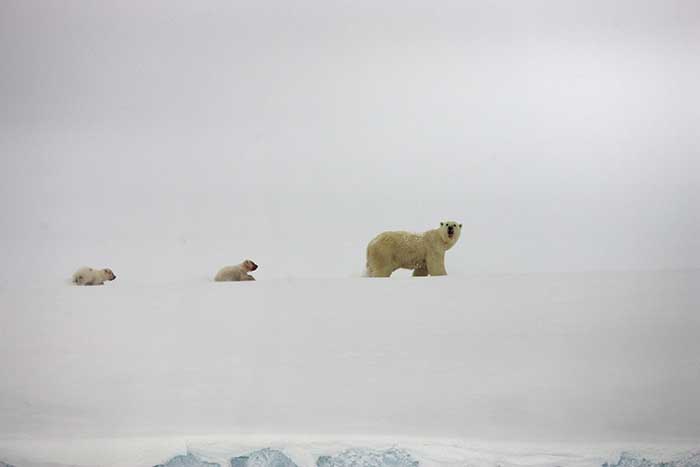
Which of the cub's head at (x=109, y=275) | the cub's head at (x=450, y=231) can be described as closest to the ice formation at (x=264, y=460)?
the cub's head at (x=109, y=275)

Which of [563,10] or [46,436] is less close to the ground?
[563,10]

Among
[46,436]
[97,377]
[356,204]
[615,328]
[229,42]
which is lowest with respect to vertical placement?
[46,436]

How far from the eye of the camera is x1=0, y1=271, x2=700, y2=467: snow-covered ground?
2.52 m

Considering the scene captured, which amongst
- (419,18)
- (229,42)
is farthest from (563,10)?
(229,42)

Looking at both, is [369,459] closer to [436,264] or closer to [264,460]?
[264,460]

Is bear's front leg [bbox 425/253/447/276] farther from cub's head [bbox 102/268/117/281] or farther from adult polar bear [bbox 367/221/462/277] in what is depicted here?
cub's head [bbox 102/268/117/281]

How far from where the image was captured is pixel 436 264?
105 inches

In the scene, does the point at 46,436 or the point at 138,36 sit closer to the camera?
the point at 46,436

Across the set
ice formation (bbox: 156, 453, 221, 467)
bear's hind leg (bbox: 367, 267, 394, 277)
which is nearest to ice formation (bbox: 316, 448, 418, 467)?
ice formation (bbox: 156, 453, 221, 467)

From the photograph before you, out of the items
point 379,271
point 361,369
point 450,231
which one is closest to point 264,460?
point 361,369

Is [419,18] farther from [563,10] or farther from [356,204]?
[356,204]

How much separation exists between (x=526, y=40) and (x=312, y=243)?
3.38 feet

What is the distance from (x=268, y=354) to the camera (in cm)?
261

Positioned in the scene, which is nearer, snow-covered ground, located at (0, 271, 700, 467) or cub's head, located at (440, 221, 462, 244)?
snow-covered ground, located at (0, 271, 700, 467)
